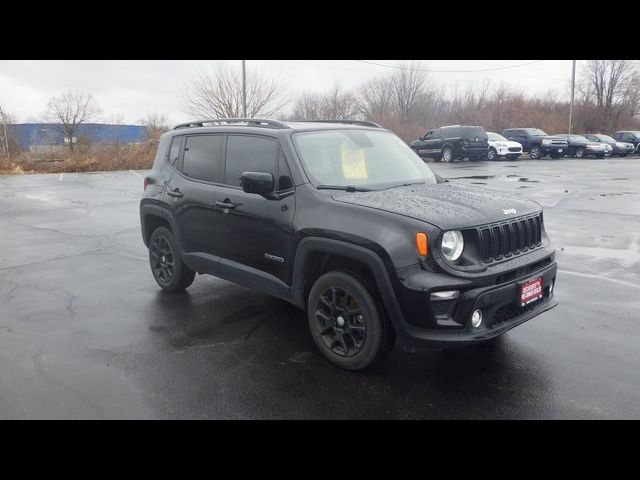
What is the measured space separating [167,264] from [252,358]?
2.30 meters

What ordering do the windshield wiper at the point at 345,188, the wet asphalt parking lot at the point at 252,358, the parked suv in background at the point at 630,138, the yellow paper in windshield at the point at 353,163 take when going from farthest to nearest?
the parked suv in background at the point at 630,138
the yellow paper in windshield at the point at 353,163
the windshield wiper at the point at 345,188
the wet asphalt parking lot at the point at 252,358

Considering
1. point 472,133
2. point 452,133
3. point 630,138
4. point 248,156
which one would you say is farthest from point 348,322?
point 630,138

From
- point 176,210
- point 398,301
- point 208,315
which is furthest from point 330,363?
point 176,210

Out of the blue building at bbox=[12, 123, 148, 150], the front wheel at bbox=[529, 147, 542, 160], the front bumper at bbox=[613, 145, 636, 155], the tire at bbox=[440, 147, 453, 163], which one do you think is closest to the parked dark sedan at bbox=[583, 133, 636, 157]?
the front bumper at bbox=[613, 145, 636, 155]

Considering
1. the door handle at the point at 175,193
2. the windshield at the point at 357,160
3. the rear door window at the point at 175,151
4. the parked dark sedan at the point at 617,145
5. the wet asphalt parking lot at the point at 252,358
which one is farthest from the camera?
the parked dark sedan at the point at 617,145

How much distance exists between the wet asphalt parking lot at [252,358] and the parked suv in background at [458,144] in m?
22.3

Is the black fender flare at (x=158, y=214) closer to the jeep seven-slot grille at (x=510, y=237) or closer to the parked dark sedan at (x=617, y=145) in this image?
the jeep seven-slot grille at (x=510, y=237)

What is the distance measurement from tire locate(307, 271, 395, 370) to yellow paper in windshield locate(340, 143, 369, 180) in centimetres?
106

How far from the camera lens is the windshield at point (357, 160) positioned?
4.62 meters

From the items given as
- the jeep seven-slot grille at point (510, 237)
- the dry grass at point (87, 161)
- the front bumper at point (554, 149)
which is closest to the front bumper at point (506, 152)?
the front bumper at point (554, 149)

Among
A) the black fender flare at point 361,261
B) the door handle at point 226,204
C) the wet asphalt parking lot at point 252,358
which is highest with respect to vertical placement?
the door handle at point 226,204

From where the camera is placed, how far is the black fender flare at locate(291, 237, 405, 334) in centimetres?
375

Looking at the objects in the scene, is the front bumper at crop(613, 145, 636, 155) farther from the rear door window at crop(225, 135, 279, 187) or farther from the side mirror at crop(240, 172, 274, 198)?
the side mirror at crop(240, 172, 274, 198)

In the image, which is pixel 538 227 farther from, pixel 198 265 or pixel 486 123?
pixel 486 123
